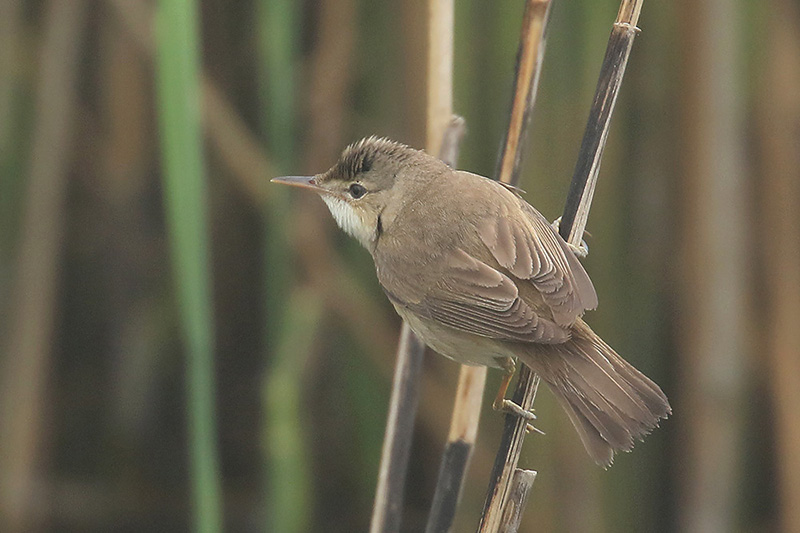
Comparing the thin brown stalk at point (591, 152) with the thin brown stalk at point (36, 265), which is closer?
the thin brown stalk at point (591, 152)

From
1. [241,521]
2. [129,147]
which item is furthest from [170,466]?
[129,147]

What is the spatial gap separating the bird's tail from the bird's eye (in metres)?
0.63

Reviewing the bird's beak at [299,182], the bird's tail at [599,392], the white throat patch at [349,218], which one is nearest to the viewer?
the bird's tail at [599,392]

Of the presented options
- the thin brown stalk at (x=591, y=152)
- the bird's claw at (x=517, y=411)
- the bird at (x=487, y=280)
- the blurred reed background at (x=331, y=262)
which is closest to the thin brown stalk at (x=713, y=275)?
the blurred reed background at (x=331, y=262)

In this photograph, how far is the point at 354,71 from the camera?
3225 millimetres

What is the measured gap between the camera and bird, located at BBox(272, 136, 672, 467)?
1735 millimetres

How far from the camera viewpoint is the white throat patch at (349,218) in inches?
90.0

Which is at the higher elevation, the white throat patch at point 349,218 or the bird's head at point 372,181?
the bird's head at point 372,181

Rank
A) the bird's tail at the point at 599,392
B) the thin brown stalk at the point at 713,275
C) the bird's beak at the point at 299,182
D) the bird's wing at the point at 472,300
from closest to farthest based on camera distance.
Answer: the bird's tail at the point at 599,392
the bird's wing at the point at 472,300
the bird's beak at the point at 299,182
the thin brown stalk at the point at 713,275

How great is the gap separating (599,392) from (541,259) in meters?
0.31

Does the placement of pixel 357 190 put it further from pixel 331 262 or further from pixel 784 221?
pixel 784 221

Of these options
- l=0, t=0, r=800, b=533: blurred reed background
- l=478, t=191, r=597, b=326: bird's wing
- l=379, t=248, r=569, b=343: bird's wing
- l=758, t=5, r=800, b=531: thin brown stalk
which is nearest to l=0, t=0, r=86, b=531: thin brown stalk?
l=0, t=0, r=800, b=533: blurred reed background

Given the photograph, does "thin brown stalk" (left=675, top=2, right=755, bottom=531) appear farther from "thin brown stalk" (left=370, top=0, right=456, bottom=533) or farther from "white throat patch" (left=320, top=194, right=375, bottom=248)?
"white throat patch" (left=320, top=194, right=375, bottom=248)

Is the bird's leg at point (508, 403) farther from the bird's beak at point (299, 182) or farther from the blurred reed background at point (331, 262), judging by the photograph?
the blurred reed background at point (331, 262)
